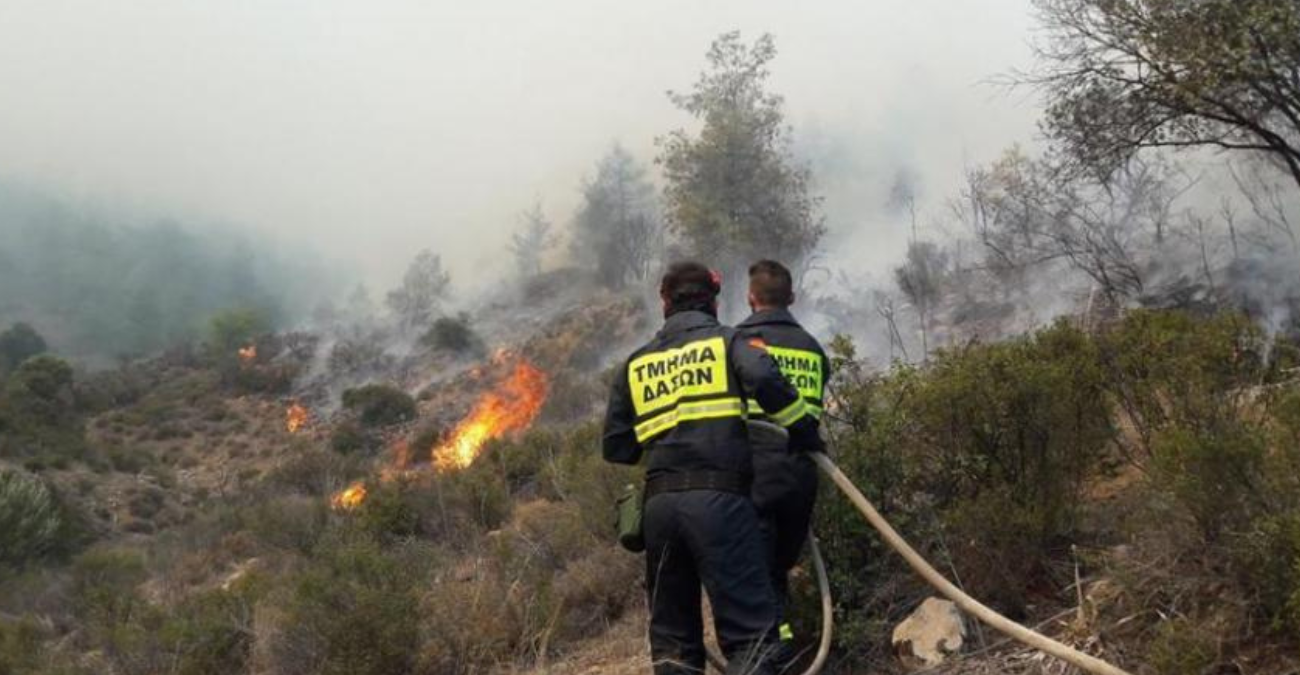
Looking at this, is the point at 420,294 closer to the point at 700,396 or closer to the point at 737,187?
the point at 737,187

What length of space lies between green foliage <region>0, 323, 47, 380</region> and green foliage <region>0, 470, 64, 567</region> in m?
35.8

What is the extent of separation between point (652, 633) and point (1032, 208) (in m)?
20.8

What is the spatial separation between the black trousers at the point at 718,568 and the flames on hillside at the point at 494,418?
19.0 m

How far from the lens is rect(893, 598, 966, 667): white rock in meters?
3.71

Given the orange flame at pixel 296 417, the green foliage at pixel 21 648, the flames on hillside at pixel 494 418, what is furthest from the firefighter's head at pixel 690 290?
the orange flame at pixel 296 417

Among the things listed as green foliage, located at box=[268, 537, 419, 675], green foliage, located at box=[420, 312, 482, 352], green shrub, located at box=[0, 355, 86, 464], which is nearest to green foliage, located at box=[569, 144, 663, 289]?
green foliage, located at box=[420, 312, 482, 352]

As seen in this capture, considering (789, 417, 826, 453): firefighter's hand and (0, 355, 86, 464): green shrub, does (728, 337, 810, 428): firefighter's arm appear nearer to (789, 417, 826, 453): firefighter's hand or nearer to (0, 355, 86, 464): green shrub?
(789, 417, 826, 453): firefighter's hand

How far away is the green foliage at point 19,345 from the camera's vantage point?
50562 millimetres

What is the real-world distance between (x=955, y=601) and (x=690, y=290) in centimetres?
155

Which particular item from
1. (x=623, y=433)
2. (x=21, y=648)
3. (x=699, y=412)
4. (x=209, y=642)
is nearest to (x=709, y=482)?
(x=699, y=412)

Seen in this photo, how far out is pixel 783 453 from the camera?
3688 millimetres

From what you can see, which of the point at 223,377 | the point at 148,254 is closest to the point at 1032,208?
the point at 223,377

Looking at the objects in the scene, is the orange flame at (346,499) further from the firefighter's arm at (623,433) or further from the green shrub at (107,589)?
the firefighter's arm at (623,433)

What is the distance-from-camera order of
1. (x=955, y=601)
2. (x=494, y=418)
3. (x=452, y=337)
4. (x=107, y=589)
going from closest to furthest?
1. (x=955, y=601)
2. (x=107, y=589)
3. (x=494, y=418)
4. (x=452, y=337)
